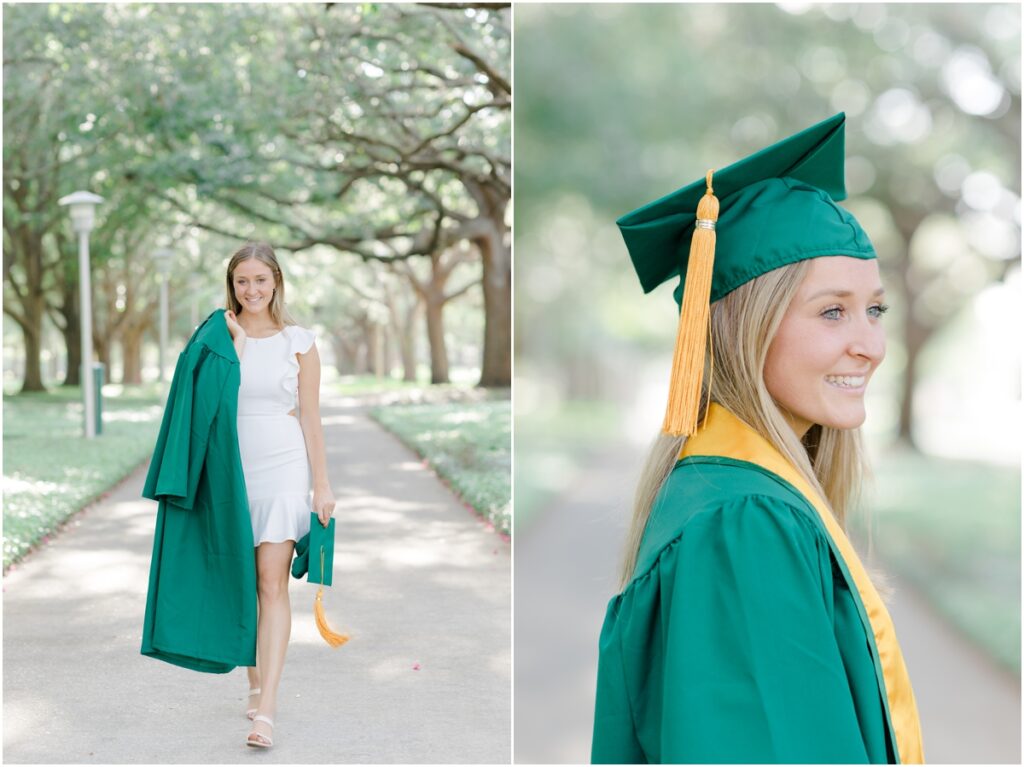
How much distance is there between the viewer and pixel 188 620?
360 centimetres

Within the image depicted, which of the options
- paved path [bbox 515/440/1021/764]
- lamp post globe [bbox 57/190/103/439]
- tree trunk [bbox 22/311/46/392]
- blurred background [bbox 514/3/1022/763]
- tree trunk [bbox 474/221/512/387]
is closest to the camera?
Answer: paved path [bbox 515/440/1021/764]

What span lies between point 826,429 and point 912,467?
15418 mm

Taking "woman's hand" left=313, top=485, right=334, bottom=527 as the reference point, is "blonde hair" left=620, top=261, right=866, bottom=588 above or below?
above

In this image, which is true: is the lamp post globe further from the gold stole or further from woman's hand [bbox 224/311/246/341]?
the gold stole

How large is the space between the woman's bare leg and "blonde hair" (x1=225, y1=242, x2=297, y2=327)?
2.36 ft

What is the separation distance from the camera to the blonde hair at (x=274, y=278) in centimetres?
356

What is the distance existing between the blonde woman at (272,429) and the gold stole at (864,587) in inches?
84.2

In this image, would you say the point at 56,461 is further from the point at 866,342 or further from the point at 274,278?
the point at 866,342

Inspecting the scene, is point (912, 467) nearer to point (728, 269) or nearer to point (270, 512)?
point (270, 512)

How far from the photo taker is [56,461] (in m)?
10.8

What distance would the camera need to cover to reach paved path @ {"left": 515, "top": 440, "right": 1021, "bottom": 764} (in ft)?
16.6

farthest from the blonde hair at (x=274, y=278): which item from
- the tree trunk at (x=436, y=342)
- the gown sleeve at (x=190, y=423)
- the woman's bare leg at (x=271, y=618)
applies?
the tree trunk at (x=436, y=342)

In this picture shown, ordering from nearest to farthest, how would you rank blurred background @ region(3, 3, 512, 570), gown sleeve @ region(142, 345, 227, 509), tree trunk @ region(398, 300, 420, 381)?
gown sleeve @ region(142, 345, 227, 509)
blurred background @ region(3, 3, 512, 570)
tree trunk @ region(398, 300, 420, 381)

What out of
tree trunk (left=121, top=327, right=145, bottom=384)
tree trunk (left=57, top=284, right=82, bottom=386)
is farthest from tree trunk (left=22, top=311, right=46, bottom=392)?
tree trunk (left=121, top=327, right=145, bottom=384)
